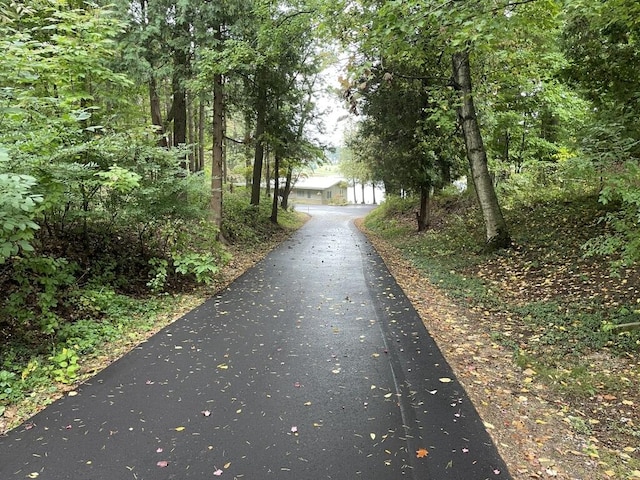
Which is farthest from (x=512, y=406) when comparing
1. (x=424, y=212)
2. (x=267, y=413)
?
(x=424, y=212)

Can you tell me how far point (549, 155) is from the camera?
1900 centimetres

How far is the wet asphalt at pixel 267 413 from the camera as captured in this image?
10.3 feet

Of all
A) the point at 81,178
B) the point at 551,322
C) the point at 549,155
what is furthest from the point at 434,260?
the point at 549,155

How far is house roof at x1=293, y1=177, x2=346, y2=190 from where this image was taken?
67.4 metres

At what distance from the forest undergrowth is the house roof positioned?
184ft

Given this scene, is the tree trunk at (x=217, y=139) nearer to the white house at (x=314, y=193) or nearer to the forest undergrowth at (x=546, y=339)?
the forest undergrowth at (x=546, y=339)

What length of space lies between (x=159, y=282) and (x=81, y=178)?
7.18ft

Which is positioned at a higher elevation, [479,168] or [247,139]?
[247,139]

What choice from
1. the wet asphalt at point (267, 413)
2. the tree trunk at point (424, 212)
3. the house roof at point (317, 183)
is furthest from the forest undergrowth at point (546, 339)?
the house roof at point (317, 183)

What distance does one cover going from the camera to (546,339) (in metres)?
5.52

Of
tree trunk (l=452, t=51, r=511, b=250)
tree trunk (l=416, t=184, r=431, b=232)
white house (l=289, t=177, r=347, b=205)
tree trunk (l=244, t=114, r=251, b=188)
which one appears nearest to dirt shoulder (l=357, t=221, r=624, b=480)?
tree trunk (l=452, t=51, r=511, b=250)

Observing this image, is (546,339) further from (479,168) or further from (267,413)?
(479,168)

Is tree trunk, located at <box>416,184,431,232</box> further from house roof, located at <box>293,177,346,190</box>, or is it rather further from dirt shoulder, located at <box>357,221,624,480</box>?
house roof, located at <box>293,177,346,190</box>

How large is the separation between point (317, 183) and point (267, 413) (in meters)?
66.9
